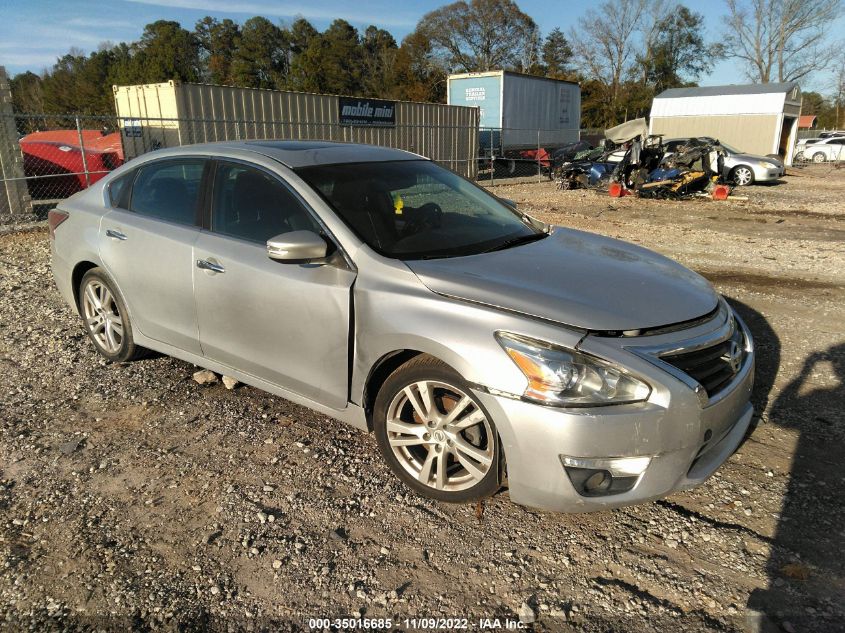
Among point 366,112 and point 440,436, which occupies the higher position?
point 366,112

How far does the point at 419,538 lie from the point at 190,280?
2.07m

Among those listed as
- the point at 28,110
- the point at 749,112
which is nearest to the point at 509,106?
the point at 749,112

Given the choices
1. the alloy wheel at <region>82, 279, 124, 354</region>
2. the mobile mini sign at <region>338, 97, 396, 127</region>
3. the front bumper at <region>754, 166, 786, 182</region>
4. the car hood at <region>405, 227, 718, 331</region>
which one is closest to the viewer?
the car hood at <region>405, 227, 718, 331</region>

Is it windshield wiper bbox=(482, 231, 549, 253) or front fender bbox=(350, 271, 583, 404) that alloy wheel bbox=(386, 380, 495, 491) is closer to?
front fender bbox=(350, 271, 583, 404)

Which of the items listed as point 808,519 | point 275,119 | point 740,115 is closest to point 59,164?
point 275,119

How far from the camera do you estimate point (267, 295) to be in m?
3.35

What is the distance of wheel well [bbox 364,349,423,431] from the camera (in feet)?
9.70

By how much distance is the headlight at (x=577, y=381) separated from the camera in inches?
97.7

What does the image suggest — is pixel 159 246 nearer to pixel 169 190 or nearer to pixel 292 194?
pixel 169 190

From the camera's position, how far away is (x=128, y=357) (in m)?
4.55

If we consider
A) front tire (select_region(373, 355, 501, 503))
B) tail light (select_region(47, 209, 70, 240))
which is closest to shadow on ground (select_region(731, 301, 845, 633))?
front tire (select_region(373, 355, 501, 503))

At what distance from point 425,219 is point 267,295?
99cm

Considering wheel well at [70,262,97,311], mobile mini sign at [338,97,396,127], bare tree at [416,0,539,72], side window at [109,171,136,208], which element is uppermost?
bare tree at [416,0,539,72]

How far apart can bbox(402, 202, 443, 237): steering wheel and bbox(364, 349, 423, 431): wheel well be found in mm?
734
